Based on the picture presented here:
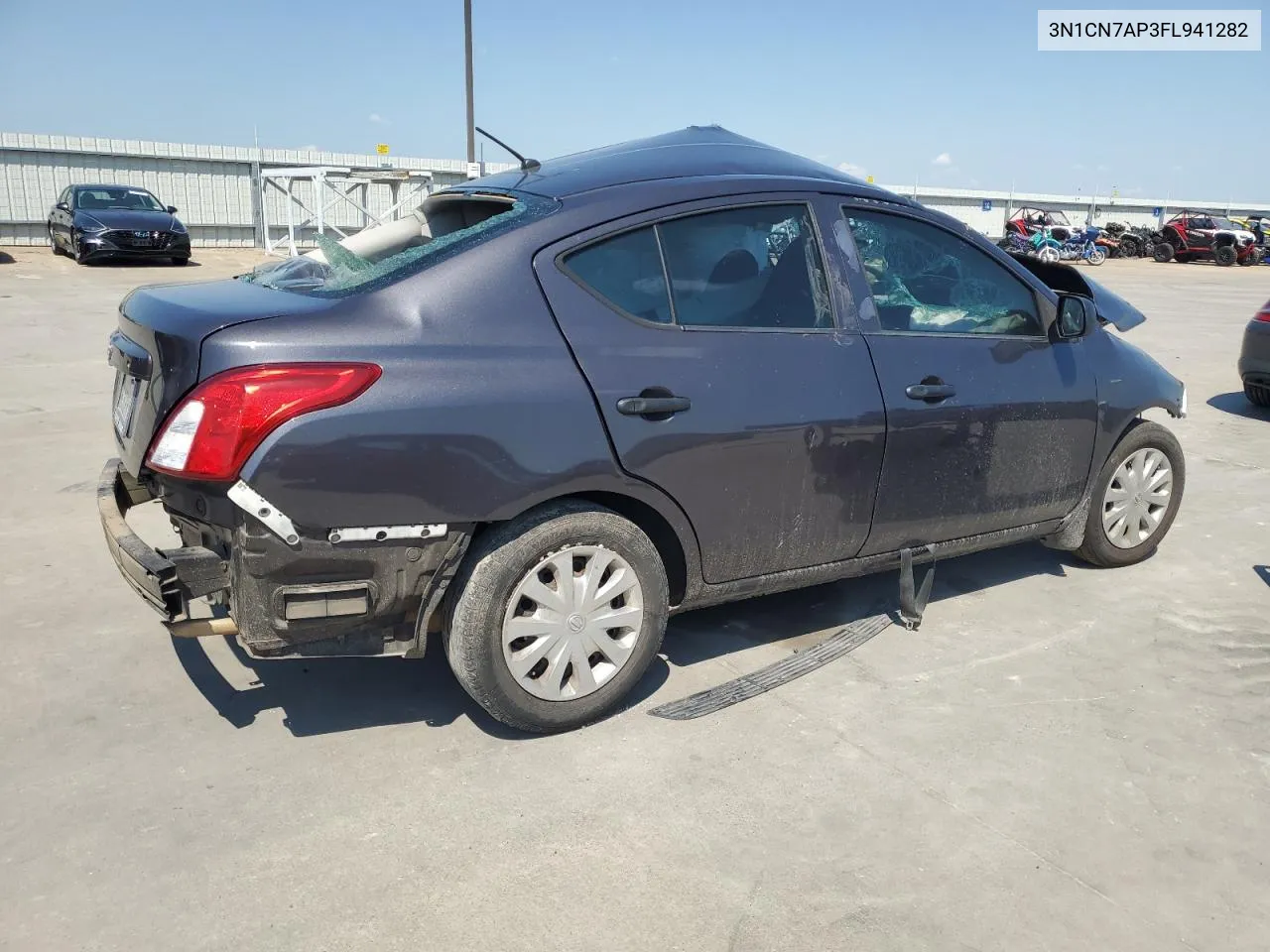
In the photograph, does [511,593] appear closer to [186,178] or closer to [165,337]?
[165,337]

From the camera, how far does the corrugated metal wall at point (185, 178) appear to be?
21.5 metres

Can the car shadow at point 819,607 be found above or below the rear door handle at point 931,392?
below

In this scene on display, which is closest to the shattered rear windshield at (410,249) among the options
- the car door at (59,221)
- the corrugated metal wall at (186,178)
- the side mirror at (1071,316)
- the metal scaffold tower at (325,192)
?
the side mirror at (1071,316)

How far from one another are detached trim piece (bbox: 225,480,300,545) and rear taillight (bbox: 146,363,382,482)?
1.8 inches

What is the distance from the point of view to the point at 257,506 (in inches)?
106

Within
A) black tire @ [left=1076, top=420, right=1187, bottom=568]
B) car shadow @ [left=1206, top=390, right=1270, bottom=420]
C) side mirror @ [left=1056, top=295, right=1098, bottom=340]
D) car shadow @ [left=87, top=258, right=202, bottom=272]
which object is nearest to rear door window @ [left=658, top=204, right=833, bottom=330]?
side mirror @ [left=1056, top=295, right=1098, bottom=340]

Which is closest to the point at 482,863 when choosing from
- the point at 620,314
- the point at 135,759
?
the point at 135,759

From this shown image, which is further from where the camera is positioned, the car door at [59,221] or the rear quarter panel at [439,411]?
the car door at [59,221]

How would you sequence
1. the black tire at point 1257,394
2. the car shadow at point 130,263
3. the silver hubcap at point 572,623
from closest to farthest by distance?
the silver hubcap at point 572,623
the black tire at point 1257,394
the car shadow at point 130,263

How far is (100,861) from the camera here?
2609mm

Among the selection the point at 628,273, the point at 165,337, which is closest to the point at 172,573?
the point at 165,337

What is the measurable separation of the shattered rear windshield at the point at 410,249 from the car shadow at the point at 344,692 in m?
1.21

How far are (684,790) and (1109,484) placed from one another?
106 inches

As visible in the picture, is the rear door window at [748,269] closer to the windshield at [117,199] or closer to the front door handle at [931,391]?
the front door handle at [931,391]
